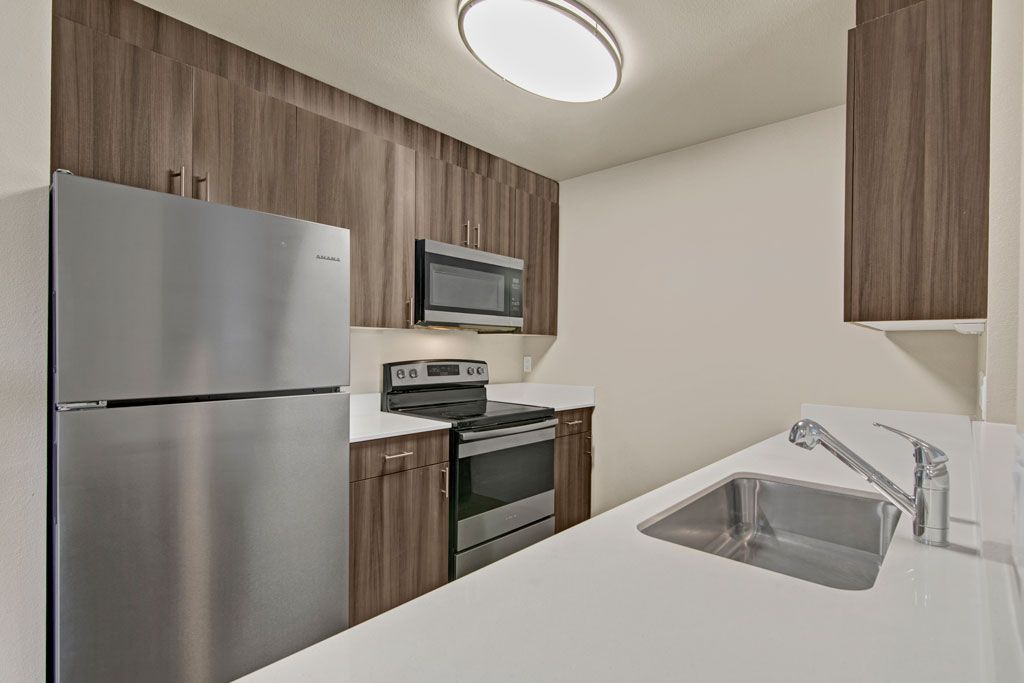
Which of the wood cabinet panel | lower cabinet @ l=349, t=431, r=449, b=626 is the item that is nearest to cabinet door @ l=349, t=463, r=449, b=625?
lower cabinet @ l=349, t=431, r=449, b=626

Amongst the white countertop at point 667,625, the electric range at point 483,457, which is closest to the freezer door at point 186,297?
the electric range at point 483,457

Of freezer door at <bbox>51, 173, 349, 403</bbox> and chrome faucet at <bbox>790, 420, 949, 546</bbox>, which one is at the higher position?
freezer door at <bbox>51, 173, 349, 403</bbox>

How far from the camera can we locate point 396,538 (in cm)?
208

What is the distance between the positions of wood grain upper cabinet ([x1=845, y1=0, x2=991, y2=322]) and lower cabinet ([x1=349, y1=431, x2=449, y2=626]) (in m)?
1.63

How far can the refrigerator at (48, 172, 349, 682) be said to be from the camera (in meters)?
1.27

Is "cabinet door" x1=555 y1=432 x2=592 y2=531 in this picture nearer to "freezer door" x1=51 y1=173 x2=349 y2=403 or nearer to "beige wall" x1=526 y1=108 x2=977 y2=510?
"beige wall" x1=526 y1=108 x2=977 y2=510

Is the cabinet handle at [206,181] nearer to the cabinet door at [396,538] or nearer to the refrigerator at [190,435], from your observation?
the refrigerator at [190,435]

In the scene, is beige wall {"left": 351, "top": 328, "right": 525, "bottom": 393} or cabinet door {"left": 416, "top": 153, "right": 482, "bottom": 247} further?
beige wall {"left": 351, "top": 328, "right": 525, "bottom": 393}

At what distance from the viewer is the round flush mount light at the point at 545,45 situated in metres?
1.56

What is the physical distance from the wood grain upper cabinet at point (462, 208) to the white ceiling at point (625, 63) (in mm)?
256

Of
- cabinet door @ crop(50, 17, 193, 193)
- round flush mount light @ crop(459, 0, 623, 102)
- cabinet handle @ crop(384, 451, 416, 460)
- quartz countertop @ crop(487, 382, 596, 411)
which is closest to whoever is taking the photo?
cabinet door @ crop(50, 17, 193, 193)

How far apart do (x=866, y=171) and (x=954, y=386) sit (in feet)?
4.48

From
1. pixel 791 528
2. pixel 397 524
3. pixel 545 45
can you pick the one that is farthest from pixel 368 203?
pixel 791 528

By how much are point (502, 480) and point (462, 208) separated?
142 centimetres
